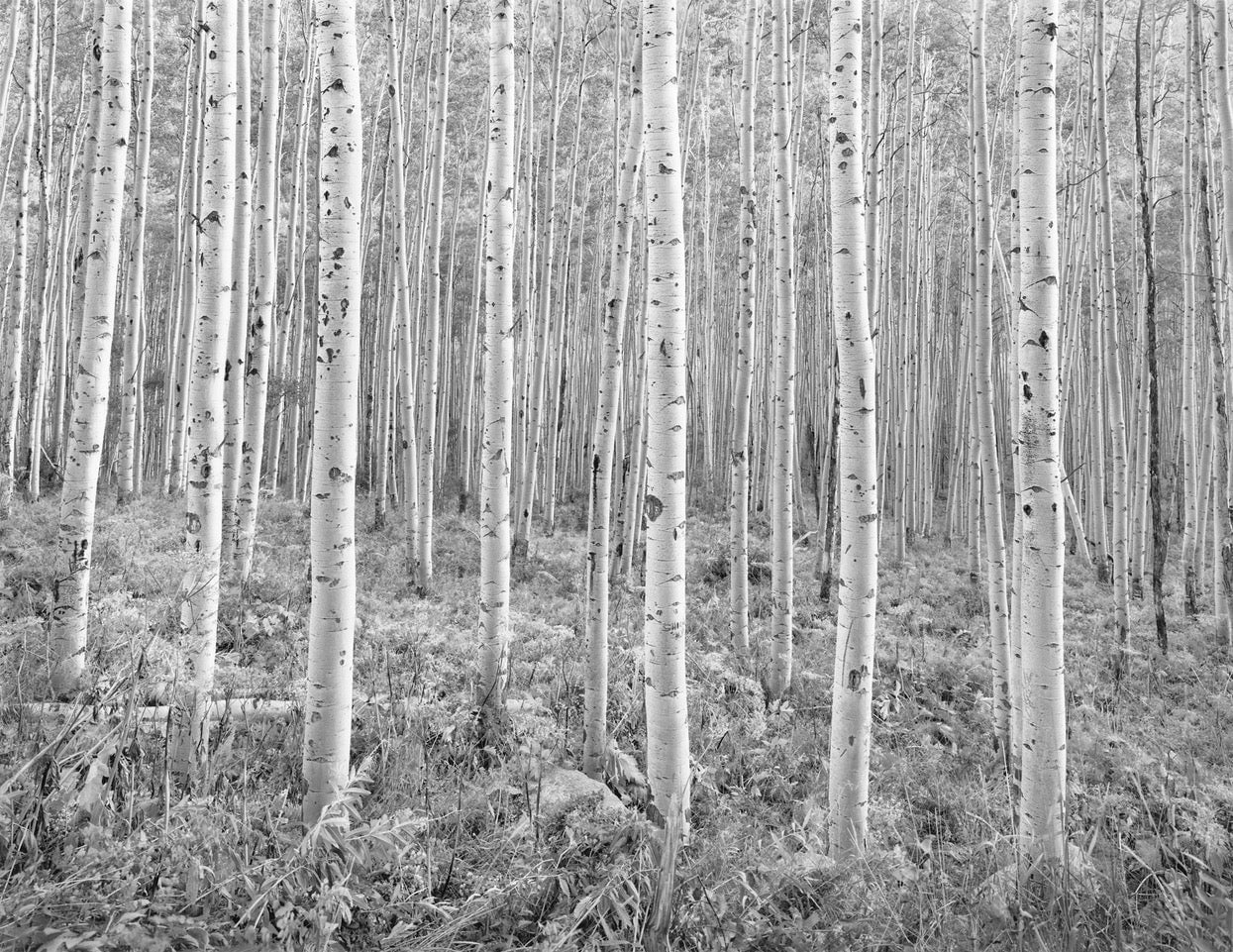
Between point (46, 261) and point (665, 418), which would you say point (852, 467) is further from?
point (46, 261)

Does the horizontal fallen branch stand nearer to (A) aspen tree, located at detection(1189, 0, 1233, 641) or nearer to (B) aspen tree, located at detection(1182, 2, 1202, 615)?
(A) aspen tree, located at detection(1189, 0, 1233, 641)

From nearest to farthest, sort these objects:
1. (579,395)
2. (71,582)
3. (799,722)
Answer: (71,582)
(799,722)
(579,395)

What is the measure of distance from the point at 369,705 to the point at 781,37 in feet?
16.1

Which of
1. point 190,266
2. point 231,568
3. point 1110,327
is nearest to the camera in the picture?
point 231,568

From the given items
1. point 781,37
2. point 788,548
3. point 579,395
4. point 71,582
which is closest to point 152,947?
point 71,582

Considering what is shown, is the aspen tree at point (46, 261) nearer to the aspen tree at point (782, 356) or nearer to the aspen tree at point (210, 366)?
the aspen tree at point (210, 366)

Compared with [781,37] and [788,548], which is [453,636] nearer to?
A: [788,548]

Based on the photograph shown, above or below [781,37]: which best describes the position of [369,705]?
below

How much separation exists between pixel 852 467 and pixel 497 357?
192 cm

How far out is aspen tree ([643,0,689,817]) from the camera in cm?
291

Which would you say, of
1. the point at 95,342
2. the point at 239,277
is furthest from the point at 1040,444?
the point at 239,277

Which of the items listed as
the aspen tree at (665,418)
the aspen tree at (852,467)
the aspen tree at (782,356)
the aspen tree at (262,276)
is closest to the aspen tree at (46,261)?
the aspen tree at (262,276)

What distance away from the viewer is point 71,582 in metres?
3.68

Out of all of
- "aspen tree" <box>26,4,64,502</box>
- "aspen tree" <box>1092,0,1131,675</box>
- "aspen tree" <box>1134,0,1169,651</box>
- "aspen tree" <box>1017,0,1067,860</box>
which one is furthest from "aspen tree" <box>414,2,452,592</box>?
"aspen tree" <box>1134,0,1169,651</box>
